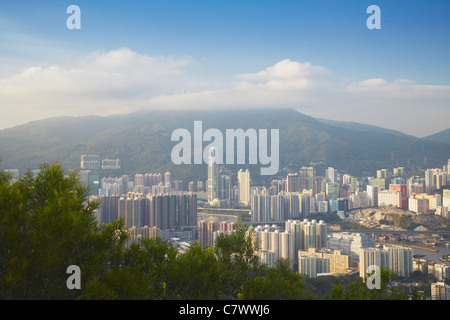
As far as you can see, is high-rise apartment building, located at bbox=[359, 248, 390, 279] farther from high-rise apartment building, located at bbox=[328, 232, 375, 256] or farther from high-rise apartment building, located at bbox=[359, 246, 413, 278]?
high-rise apartment building, located at bbox=[328, 232, 375, 256]

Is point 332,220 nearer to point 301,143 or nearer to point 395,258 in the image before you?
point 395,258

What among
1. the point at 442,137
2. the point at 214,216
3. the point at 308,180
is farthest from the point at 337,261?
the point at 442,137

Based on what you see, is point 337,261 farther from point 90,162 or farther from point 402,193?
point 90,162

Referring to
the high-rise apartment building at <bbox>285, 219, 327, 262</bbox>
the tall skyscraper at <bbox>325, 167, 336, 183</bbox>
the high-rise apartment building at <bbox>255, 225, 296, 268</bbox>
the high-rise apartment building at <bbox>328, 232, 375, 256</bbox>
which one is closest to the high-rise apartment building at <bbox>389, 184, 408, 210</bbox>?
the tall skyscraper at <bbox>325, 167, 336, 183</bbox>

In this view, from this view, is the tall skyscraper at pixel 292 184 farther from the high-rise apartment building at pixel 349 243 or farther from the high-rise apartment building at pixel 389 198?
the high-rise apartment building at pixel 349 243

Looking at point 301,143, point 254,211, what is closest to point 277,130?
point 301,143
